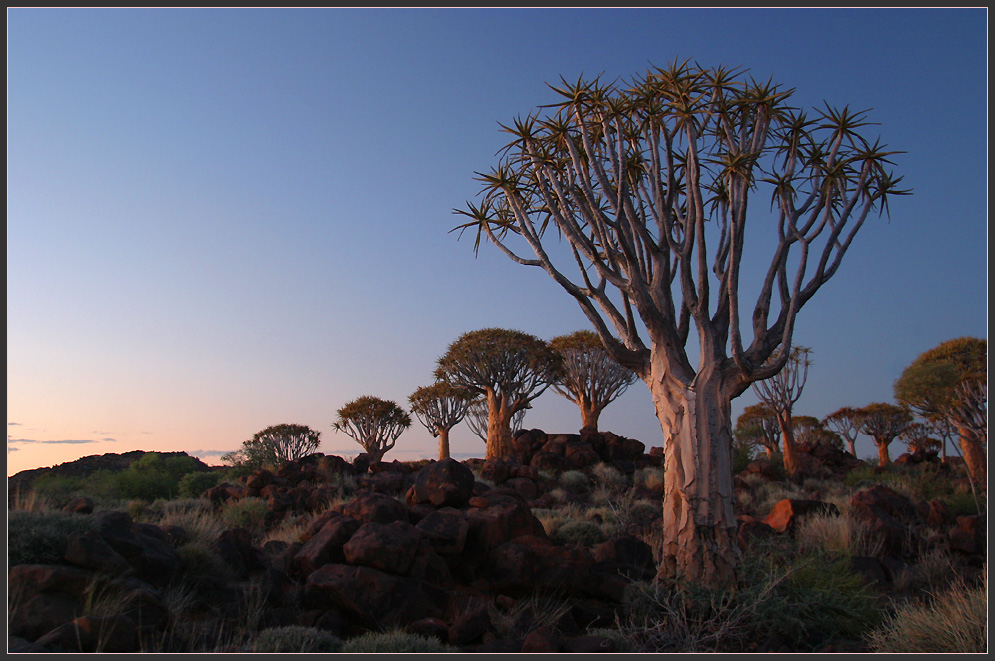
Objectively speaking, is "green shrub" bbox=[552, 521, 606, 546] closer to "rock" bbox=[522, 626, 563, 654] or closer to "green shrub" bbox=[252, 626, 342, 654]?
"rock" bbox=[522, 626, 563, 654]

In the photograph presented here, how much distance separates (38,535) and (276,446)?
20.0 meters

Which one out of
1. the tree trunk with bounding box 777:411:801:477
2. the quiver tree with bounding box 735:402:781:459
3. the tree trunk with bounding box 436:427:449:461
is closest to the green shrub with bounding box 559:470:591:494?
the tree trunk with bounding box 777:411:801:477

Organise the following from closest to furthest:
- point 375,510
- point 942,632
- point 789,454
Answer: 1. point 942,632
2. point 375,510
3. point 789,454

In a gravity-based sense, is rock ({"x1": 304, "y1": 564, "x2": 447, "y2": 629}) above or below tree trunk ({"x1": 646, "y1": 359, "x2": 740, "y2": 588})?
below

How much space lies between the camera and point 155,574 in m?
7.48

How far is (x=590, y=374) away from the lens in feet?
88.5

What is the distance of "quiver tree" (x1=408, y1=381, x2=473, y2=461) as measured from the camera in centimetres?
2812

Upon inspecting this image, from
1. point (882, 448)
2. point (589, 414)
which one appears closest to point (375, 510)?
point (589, 414)

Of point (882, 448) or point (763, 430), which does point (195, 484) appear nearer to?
point (763, 430)

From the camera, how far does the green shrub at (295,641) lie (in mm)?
5922

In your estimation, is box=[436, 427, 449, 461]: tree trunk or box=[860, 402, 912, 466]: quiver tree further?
box=[860, 402, 912, 466]: quiver tree

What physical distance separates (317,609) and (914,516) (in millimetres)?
11966

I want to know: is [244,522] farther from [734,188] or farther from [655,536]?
[734,188]

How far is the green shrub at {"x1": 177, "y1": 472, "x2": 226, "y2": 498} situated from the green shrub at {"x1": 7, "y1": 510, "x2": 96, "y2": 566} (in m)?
10.4
